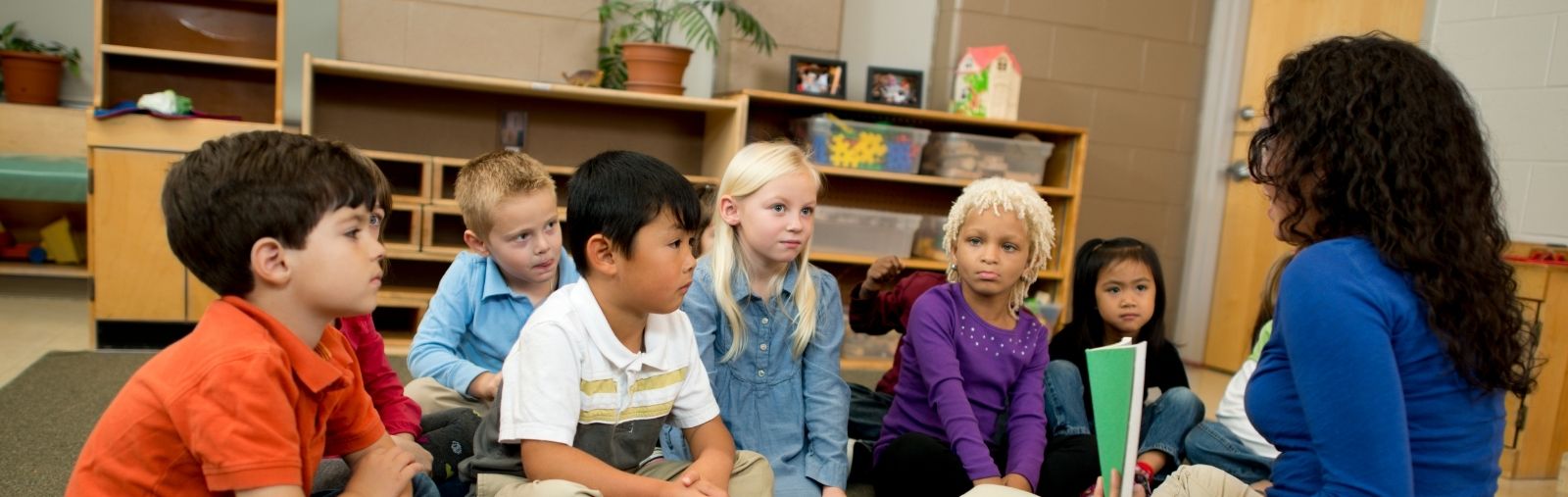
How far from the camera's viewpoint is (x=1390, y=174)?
1.06 m

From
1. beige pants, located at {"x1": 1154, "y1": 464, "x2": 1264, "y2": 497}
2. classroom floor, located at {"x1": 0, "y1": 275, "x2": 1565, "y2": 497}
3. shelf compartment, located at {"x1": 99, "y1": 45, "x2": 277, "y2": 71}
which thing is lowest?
classroom floor, located at {"x1": 0, "y1": 275, "x2": 1565, "y2": 497}

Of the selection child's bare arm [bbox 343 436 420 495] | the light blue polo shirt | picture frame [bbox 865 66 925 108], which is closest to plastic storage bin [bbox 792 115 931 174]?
picture frame [bbox 865 66 925 108]

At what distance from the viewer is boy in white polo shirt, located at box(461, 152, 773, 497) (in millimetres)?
1333

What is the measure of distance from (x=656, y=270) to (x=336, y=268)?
0.42m

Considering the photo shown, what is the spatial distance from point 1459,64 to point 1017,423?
6.92 ft

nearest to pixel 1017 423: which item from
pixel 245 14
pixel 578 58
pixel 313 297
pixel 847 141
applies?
pixel 313 297

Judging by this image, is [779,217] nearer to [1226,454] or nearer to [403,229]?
[1226,454]

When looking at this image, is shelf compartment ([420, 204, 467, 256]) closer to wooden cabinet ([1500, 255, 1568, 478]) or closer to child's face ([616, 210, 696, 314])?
child's face ([616, 210, 696, 314])

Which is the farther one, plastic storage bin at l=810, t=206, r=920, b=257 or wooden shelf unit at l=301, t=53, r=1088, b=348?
plastic storage bin at l=810, t=206, r=920, b=257

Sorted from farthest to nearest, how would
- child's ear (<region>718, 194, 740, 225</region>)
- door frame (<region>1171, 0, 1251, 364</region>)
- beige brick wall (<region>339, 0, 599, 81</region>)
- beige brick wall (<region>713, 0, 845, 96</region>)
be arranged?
door frame (<region>1171, 0, 1251, 364</region>) < beige brick wall (<region>713, 0, 845, 96</region>) < beige brick wall (<region>339, 0, 599, 81</region>) < child's ear (<region>718, 194, 740, 225</region>)

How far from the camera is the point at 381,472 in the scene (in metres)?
1.24

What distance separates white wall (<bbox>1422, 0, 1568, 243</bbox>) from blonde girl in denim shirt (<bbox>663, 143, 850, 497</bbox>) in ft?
6.80

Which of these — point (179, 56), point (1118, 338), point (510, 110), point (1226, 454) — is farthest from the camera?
point (510, 110)

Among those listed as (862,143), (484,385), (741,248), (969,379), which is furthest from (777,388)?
(862,143)
